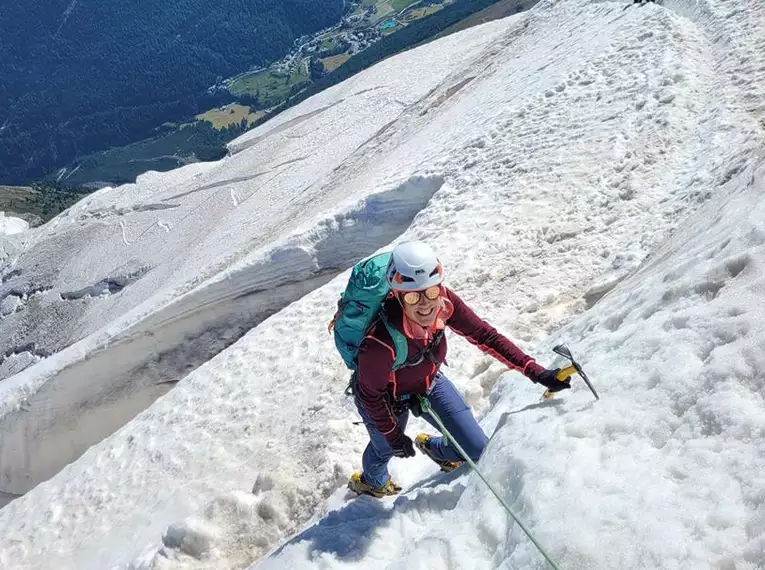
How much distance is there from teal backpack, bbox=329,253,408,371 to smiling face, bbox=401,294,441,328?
15 cm

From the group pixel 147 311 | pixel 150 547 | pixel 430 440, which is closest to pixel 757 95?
A: pixel 430 440

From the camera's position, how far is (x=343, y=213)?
13.0 m

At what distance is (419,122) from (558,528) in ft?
51.9

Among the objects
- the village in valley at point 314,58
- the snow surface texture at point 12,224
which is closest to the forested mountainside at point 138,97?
the village in valley at point 314,58

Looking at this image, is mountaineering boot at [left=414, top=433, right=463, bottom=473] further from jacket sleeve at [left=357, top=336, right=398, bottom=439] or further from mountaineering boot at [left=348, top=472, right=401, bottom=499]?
jacket sleeve at [left=357, top=336, right=398, bottom=439]

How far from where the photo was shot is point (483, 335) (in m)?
5.10

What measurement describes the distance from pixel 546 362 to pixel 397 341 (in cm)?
189

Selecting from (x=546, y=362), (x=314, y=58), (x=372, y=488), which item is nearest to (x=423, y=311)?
(x=546, y=362)

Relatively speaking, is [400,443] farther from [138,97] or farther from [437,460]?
[138,97]

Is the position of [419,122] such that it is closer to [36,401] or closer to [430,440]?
[36,401]

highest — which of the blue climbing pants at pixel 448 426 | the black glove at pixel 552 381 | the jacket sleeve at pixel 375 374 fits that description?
the jacket sleeve at pixel 375 374

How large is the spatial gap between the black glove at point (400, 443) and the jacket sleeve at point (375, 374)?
20 cm

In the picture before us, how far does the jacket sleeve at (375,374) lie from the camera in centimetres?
448

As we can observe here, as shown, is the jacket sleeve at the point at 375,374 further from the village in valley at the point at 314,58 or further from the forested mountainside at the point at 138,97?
the forested mountainside at the point at 138,97
